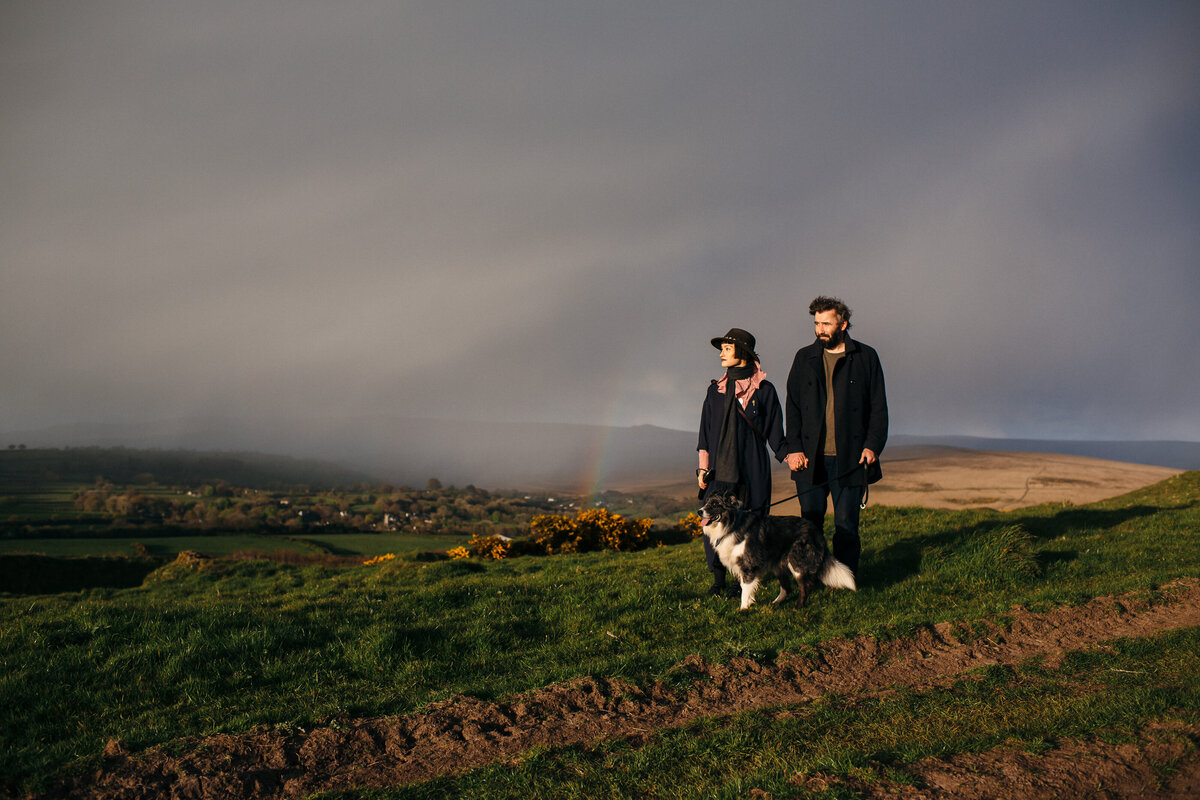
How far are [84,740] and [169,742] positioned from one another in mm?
806

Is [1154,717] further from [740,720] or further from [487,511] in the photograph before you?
[487,511]

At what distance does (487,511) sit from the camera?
4225cm

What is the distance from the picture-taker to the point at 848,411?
328 inches

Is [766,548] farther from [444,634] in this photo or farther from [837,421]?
[444,634]

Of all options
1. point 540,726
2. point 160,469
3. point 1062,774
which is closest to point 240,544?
point 540,726

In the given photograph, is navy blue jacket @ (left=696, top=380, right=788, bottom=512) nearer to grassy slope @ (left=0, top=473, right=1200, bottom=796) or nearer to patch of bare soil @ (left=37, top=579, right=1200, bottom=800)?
grassy slope @ (left=0, top=473, right=1200, bottom=796)

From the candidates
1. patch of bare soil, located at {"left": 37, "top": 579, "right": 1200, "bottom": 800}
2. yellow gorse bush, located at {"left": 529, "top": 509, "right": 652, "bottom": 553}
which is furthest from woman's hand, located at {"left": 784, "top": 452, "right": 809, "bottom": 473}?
yellow gorse bush, located at {"left": 529, "top": 509, "right": 652, "bottom": 553}

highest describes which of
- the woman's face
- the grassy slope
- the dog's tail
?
the woman's face

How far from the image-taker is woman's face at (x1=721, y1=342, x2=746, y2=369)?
8.45 meters

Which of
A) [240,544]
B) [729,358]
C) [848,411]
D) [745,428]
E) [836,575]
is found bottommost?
[240,544]

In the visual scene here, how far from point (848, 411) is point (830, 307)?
1.40m

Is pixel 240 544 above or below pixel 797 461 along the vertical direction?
below

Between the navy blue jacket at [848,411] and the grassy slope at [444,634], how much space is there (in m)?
1.75

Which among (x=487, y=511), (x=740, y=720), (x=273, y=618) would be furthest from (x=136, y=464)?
(x=740, y=720)
